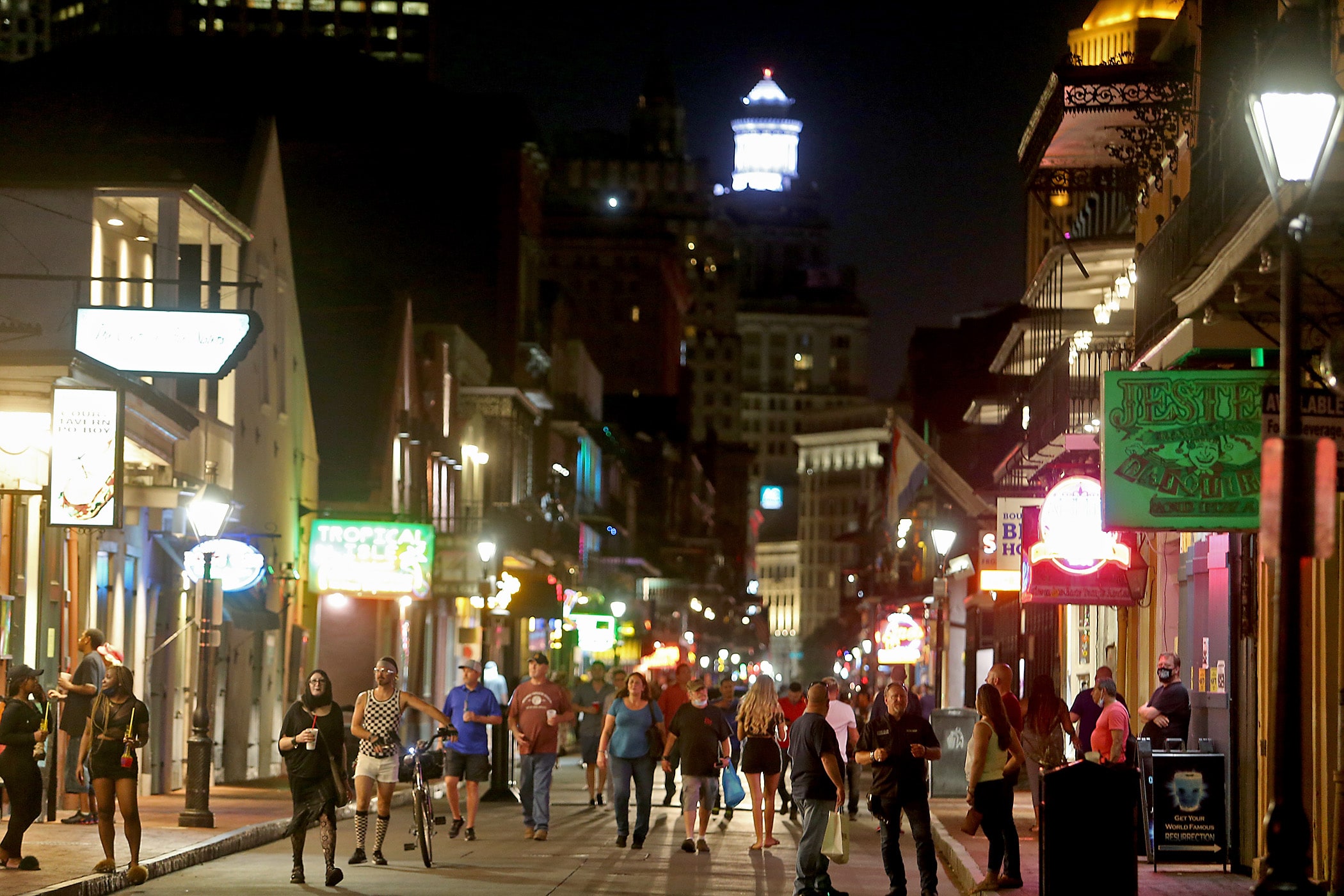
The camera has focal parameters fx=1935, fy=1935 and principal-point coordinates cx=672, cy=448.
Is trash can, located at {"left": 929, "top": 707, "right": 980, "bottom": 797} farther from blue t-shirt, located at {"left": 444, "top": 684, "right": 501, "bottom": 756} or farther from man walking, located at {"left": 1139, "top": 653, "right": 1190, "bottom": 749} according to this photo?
man walking, located at {"left": 1139, "top": 653, "right": 1190, "bottom": 749}

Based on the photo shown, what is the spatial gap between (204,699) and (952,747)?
39.5 ft

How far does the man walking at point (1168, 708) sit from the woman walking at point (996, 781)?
227 cm

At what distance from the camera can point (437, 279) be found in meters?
53.0

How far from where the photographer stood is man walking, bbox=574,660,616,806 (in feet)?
92.8

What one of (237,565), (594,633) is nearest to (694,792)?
(237,565)

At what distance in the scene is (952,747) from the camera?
28.4 m

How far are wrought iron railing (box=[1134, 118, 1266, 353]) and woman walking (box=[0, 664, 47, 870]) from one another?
10225 mm

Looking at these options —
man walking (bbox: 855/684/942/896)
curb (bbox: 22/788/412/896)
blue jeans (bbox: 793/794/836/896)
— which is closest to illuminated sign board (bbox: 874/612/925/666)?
curb (bbox: 22/788/412/896)

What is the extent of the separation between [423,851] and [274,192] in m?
17.0

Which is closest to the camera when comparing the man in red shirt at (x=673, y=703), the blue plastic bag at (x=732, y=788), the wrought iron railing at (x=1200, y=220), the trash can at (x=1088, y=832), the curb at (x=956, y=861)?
the trash can at (x=1088, y=832)

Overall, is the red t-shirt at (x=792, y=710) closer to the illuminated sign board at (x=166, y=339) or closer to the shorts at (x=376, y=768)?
the shorts at (x=376, y=768)

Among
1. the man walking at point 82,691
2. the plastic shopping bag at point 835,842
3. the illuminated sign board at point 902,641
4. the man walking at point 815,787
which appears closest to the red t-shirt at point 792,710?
the man walking at point 82,691

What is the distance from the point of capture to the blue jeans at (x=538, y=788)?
2081 cm

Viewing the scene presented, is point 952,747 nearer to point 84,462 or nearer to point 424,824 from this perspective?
point 424,824
